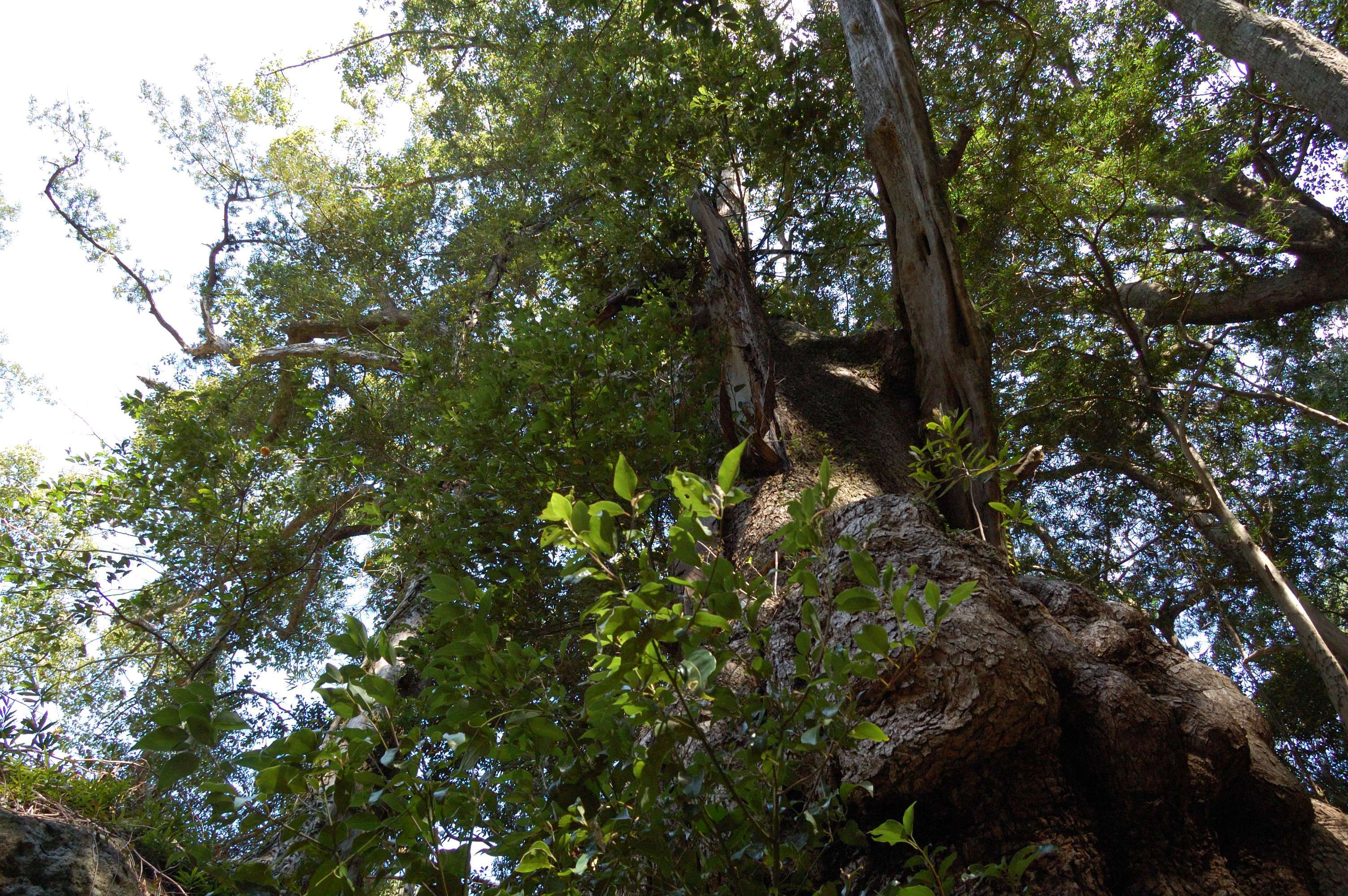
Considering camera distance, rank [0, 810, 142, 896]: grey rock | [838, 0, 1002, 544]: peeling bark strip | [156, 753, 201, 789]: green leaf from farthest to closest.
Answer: [838, 0, 1002, 544]: peeling bark strip < [0, 810, 142, 896]: grey rock < [156, 753, 201, 789]: green leaf

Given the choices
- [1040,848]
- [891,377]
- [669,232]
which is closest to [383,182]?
[669,232]

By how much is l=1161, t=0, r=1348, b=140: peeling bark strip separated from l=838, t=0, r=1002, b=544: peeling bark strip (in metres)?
2.25

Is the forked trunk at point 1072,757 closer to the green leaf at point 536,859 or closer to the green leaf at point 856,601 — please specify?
the green leaf at point 856,601

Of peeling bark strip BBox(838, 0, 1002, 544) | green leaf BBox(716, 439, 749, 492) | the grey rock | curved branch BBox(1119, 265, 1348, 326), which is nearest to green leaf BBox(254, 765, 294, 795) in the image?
green leaf BBox(716, 439, 749, 492)

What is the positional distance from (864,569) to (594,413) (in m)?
2.28

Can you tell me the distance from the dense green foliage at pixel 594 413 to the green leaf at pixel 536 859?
0.4 inches

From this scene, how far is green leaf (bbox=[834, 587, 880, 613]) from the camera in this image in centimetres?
117

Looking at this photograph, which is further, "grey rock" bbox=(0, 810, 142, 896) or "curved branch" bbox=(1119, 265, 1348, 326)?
Result: "curved branch" bbox=(1119, 265, 1348, 326)

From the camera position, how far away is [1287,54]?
4.60m

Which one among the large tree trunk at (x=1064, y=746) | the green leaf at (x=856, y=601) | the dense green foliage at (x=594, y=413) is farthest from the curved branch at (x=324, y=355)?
the green leaf at (x=856, y=601)

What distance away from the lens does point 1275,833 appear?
208 centimetres

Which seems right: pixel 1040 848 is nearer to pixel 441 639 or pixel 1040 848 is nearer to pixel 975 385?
pixel 441 639

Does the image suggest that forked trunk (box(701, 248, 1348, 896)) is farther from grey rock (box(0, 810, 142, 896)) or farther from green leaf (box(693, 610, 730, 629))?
grey rock (box(0, 810, 142, 896))

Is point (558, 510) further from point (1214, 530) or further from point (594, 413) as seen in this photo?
point (1214, 530)
